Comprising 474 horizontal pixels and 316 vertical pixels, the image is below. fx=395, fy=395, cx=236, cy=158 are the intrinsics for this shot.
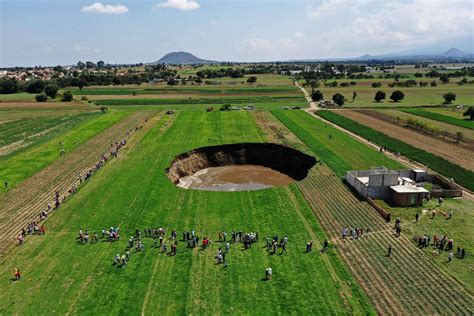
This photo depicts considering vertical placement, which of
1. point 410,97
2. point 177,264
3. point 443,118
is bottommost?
point 177,264

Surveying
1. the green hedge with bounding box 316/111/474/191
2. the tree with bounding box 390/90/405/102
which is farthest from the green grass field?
the tree with bounding box 390/90/405/102

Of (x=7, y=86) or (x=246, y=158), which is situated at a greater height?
(x=7, y=86)

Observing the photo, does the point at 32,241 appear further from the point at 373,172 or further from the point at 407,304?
the point at 373,172

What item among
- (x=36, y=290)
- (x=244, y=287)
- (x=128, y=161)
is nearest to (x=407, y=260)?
(x=244, y=287)

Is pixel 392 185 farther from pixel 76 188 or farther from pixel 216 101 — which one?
pixel 216 101

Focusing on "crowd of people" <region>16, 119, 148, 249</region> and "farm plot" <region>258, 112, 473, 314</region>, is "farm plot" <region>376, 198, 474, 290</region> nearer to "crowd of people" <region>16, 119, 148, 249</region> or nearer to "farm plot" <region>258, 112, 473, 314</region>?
"farm plot" <region>258, 112, 473, 314</region>

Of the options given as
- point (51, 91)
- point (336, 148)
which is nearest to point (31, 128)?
point (51, 91)
